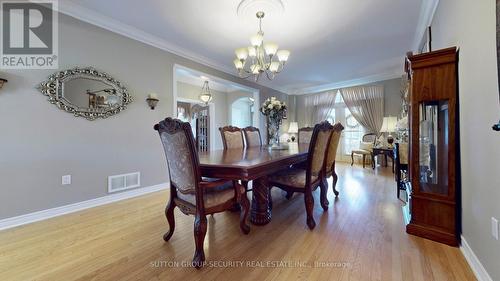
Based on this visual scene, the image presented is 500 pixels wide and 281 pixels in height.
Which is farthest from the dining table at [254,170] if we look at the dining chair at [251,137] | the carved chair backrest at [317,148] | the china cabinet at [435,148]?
the dining chair at [251,137]

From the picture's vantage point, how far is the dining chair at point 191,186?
1.46 m

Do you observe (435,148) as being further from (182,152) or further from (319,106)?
(319,106)

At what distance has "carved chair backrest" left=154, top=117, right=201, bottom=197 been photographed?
144cm

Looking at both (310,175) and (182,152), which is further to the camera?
(310,175)

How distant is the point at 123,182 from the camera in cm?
302

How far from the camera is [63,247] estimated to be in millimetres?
1734

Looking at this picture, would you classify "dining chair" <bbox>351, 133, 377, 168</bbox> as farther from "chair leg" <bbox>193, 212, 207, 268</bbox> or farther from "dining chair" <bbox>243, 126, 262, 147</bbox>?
"chair leg" <bbox>193, 212, 207, 268</bbox>

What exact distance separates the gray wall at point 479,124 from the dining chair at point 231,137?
8.45 ft

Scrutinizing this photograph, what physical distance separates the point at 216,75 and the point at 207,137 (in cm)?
269

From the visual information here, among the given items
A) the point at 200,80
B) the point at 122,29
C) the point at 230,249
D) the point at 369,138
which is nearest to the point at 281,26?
the point at 122,29

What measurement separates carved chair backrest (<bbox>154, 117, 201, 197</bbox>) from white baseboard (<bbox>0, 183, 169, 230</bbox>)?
76.7 inches

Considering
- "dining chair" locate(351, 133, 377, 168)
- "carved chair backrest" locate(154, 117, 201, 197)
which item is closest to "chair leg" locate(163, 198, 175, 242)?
"carved chair backrest" locate(154, 117, 201, 197)

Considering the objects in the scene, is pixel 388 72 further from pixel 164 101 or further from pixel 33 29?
pixel 33 29

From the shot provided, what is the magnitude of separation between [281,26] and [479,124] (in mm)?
2540
